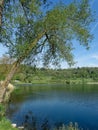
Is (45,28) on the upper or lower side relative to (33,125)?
upper

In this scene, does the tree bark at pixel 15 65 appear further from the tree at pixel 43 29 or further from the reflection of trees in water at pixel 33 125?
the reflection of trees in water at pixel 33 125

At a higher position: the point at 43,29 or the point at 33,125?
the point at 43,29

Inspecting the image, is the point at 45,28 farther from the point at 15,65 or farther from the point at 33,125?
the point at 33,125

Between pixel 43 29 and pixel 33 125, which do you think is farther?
pixel 33 125

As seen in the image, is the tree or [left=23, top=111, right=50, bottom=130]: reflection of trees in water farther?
[left=23, top=111, right=50, bottom=130]: reflection of trees in water

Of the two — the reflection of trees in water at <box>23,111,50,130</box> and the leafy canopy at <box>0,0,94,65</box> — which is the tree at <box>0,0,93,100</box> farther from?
the reflection of trees in water at <box>23,111,50,130</box>

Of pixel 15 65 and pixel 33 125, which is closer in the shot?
pixel 15 65

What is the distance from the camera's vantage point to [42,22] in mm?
18812

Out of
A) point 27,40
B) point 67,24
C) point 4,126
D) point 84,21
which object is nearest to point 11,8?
Result: point 27,40

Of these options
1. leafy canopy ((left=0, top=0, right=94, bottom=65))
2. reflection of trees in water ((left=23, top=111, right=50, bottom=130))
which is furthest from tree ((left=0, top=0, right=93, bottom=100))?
reflection of trees in water ((left=23, top=111, right=50, bottom=130))

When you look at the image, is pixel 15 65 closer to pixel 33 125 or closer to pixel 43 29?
pixel 43 29

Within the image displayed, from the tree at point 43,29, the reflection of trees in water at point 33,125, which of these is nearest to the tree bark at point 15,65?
the tree at point 43,29

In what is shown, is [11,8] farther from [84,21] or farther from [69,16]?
[84,21]

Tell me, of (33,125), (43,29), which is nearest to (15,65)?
(43,29)
